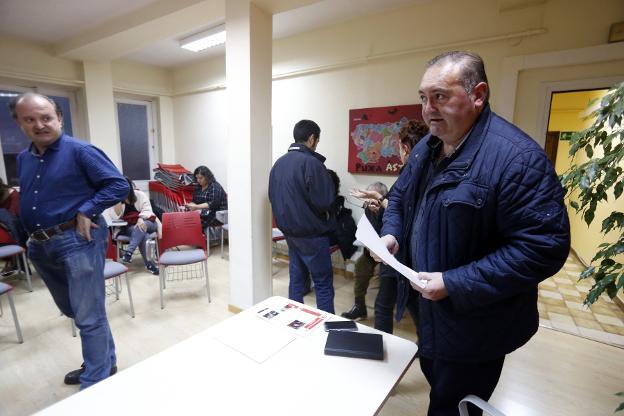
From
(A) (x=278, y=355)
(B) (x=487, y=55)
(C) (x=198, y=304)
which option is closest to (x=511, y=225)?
(A) (x=278, y=355)

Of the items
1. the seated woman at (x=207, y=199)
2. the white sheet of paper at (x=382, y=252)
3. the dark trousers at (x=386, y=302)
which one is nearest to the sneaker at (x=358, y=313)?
the dark trousers at (x=386, y=302)

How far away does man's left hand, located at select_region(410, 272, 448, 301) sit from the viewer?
0.89 meters

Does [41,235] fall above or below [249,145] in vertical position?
below

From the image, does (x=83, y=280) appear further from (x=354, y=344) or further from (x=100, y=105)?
(x=100, y=105)

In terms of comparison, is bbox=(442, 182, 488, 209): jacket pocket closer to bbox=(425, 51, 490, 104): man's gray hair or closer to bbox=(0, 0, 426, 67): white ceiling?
bbox=(425, 51, 490, 104): man's gray hair

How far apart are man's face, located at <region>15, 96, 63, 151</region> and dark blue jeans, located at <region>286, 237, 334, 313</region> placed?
1490 millimetres

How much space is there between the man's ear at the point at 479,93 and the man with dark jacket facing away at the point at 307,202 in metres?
1.35

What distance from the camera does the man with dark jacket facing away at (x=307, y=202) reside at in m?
2.19

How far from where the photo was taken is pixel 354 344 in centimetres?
111

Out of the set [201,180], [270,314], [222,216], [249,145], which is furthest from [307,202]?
[201,180]

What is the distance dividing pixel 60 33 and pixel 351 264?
4413 millimetres

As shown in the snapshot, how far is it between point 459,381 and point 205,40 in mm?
4308

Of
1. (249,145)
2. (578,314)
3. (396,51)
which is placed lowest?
(578,314)

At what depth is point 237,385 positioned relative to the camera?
94cm
